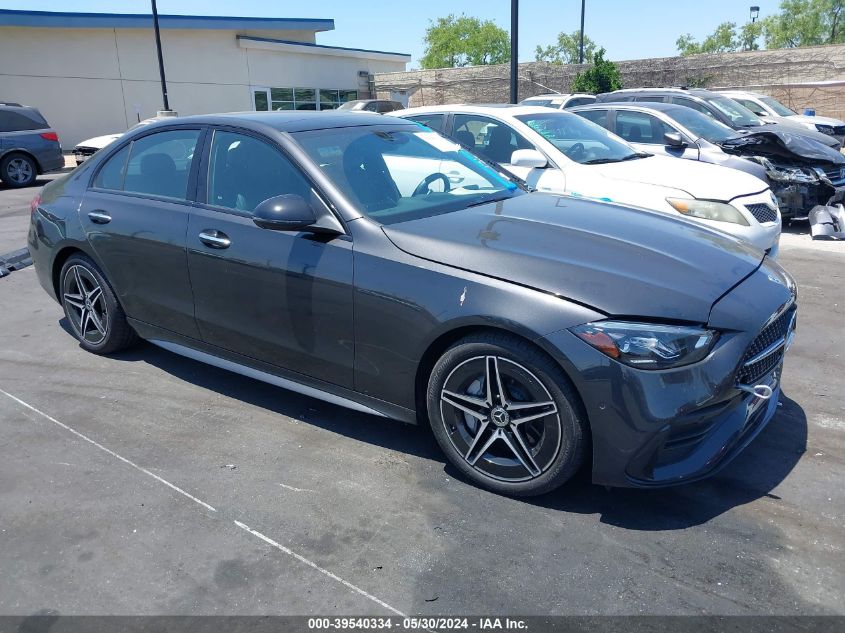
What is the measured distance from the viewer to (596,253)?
3.25 m

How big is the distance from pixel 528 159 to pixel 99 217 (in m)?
3.63

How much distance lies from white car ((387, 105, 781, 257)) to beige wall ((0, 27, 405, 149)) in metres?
22.2

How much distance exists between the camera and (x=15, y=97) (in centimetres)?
2441

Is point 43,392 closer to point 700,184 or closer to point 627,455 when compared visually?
point 627,455

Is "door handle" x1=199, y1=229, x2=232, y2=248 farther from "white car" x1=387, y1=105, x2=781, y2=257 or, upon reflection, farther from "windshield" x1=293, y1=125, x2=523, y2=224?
"white car" x1=387, y1=105, x2=781, y2=257

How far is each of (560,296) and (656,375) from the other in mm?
483

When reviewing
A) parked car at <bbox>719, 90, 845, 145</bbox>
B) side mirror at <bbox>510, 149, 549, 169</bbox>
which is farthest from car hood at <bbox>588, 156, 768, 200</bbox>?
parked car at <bbox>719, 90, 845, 145</bbox>

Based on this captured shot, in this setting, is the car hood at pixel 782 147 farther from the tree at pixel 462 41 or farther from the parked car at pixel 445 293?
the tree at pixel 462 41

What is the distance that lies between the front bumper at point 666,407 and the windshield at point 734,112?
10812 mm

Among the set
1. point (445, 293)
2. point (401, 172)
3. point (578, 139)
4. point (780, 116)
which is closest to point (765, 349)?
point (445, 293)

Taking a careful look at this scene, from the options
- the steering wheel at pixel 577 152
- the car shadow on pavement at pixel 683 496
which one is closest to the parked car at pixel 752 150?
the steering wheel at pixel 577 152

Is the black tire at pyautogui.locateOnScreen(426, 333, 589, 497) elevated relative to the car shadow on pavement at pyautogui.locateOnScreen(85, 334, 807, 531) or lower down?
elevated

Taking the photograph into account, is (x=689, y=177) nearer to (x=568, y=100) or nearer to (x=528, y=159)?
(x=528, y=159)

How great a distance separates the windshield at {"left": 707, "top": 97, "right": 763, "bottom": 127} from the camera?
1264 centimetres
